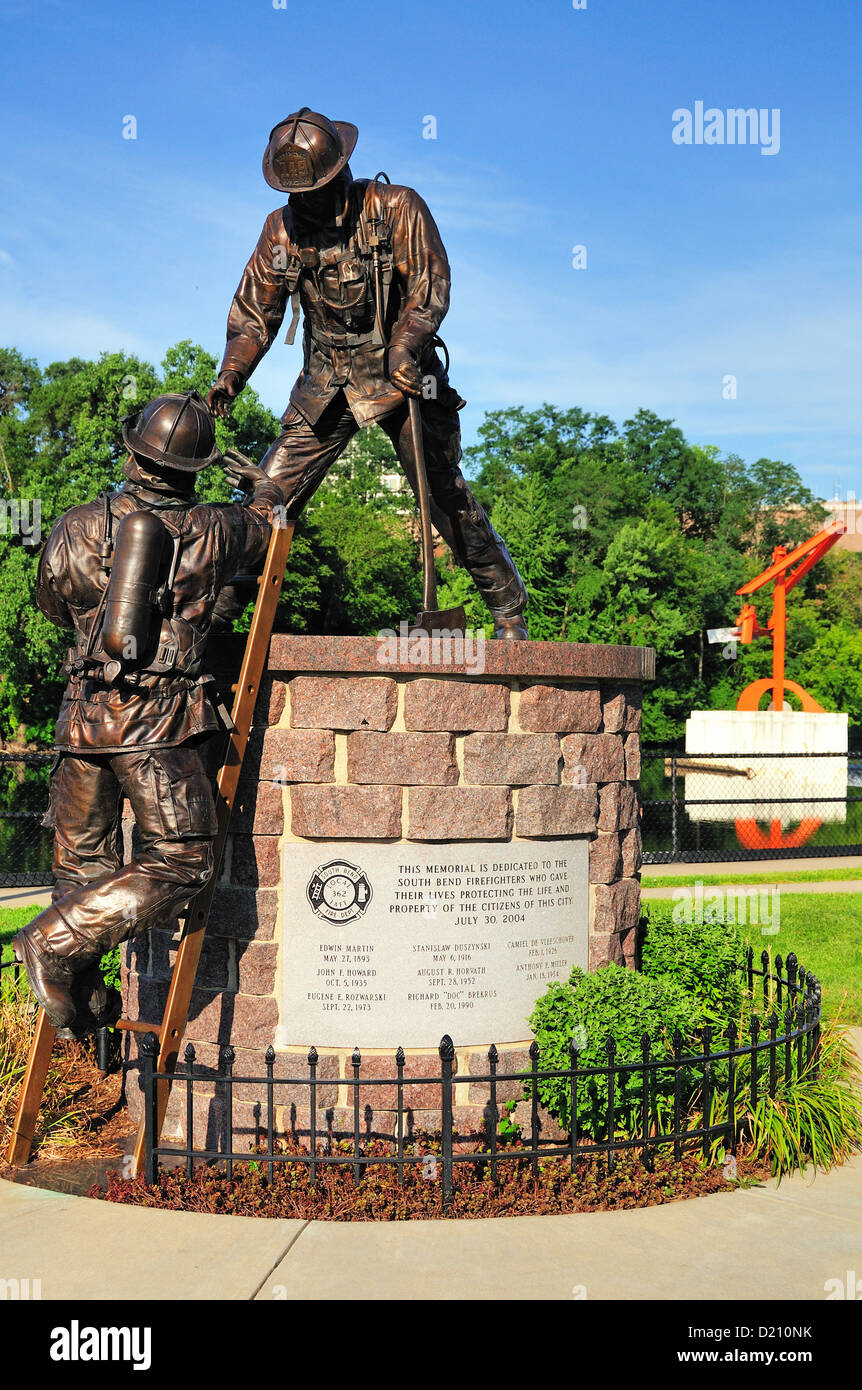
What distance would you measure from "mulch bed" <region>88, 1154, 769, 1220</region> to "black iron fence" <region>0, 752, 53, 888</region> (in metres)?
1.64

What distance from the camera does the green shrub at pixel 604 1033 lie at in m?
5.05

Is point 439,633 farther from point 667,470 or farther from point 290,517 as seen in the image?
point 667,470

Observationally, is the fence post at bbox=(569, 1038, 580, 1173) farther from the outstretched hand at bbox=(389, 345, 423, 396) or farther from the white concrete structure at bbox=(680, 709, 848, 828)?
the white concrete structure at bbox=(680, 709, 848, 828)

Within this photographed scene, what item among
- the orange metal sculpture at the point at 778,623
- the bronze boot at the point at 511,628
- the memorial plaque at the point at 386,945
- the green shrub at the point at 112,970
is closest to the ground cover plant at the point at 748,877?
the bronze boot at the point at 511,628

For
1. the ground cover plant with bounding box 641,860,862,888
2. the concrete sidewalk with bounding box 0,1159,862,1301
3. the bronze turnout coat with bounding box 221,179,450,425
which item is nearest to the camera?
the concrete sidewalk with bounding box 0,1159,862,1301

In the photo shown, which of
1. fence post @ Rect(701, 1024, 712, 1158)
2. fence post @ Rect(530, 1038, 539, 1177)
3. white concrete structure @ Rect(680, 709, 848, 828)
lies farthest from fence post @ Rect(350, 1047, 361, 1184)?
white concrete structure @ Rect(680, 709, 848, 828)

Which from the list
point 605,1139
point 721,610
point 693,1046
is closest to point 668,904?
point 693,1046

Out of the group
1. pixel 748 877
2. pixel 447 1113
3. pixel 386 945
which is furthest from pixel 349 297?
pixel 748 877

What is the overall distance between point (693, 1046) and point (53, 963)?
9.83 feet

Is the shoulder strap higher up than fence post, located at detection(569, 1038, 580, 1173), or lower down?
higher up

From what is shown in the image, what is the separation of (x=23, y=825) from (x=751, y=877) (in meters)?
13.9

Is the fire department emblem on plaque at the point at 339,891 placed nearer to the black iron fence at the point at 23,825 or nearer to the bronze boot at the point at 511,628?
the black iron fence at the point at 23,825

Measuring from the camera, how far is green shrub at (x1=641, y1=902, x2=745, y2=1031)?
6223mm

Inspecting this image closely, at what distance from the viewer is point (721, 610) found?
5009 cm
